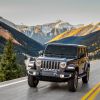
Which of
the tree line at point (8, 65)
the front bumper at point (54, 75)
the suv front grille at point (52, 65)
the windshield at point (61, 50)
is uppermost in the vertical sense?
the windshield at point (61, 50)

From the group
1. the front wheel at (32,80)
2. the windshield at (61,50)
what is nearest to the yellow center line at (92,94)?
the windshield at (61,50)

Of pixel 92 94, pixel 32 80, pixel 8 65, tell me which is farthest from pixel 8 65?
pixel 92 94

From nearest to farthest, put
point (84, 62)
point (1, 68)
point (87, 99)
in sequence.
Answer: point (87, 99) < point (84, 62) < point (1, 68)

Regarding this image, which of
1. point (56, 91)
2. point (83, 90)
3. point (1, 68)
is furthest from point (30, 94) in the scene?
point (1, 68)

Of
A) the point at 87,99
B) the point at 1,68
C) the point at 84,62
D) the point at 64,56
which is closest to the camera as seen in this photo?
the point at 87,99

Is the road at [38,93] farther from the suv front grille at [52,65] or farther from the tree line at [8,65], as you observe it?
the tree line at [8,65]

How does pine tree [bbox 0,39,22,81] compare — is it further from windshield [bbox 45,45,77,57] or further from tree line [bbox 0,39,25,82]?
windshield [bbox 45,45,77,57]

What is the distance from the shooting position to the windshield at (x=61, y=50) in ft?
55.6

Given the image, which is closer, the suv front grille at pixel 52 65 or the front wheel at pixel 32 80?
the suv front grille at pixel 52 65

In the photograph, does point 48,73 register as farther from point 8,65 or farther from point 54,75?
point 8,65

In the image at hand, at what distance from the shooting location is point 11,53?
239 feet

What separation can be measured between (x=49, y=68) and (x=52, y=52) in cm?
175

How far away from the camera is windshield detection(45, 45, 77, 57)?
16953 millimetres

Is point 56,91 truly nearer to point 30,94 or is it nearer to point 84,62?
point 30,94
